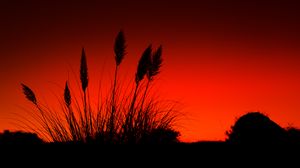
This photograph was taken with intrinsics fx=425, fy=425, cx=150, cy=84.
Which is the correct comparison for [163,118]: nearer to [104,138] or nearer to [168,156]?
[104,138]

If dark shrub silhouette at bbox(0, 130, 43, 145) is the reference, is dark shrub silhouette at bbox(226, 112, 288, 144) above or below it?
above

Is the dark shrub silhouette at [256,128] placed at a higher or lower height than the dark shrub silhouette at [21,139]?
higher

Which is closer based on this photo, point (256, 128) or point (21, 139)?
point (21, 139)

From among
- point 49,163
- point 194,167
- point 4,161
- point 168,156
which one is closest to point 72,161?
point 49,163

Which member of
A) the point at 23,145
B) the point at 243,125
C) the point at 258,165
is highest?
the point at 243,125

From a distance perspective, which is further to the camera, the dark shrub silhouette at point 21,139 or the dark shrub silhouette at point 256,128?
the dark shrub silhouette at point 256,128

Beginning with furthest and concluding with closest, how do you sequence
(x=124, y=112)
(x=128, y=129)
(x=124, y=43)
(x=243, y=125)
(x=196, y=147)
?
(x=243, y=125)
(x=124, y=43)
(x=124, y=112)
(x=128, y=129)
(x=196, y=147)

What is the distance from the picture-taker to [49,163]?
2.13 metres

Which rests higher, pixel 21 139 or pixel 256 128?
pixel 256 128

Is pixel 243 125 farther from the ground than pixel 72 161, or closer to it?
farther from the ground

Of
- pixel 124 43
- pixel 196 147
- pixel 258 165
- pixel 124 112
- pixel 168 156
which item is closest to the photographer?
pixel 258 165

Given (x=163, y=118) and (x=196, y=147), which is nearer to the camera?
(x=196, y=147)

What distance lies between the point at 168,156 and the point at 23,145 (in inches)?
32.1

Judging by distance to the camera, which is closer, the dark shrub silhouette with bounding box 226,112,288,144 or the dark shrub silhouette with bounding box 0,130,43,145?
the dark shrub silhouette with bounding box 0,130,43,145
